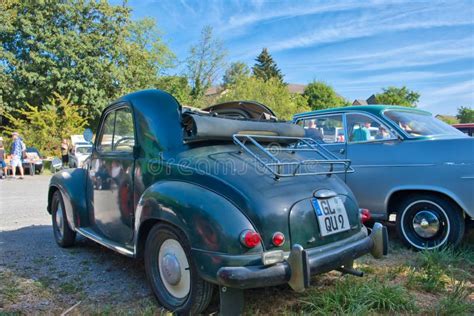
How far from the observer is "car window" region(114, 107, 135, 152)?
3.84 m

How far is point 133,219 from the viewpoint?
3.59 m

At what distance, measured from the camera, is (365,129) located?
5.33m

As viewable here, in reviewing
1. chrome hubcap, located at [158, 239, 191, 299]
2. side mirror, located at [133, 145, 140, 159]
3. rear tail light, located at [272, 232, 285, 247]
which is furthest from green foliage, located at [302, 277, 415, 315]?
side mirror, located at [133, 145, 140, 159]

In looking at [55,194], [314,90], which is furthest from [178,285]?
[314,90]

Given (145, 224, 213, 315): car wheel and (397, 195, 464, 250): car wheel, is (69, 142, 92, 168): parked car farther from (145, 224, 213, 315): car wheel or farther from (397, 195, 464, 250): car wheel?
(397, 195, 464, 250): car wheel

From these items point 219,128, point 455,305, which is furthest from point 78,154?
point 455,305

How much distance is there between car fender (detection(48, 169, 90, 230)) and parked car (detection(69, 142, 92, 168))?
1047cm

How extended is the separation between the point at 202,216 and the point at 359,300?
4.78ft

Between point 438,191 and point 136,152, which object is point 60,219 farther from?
point 438,191

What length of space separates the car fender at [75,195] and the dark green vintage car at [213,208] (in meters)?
0.24

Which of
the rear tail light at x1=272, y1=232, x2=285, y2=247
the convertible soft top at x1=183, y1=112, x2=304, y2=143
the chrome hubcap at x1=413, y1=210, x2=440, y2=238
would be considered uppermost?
the convertible soft top at x1=183, y1=112, x2=304, y2=143

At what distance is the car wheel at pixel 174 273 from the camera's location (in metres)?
2.84

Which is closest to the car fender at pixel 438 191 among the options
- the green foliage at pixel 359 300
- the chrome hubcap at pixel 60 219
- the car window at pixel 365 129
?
the car window at pixel 365 129

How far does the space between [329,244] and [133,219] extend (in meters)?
1.84
